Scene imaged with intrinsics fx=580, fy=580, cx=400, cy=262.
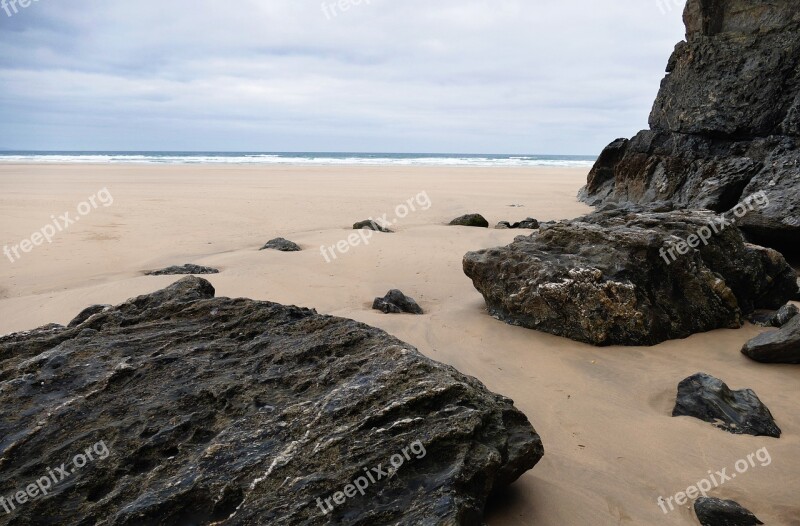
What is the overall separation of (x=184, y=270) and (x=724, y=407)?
21.1ft

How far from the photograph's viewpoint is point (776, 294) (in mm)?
5895

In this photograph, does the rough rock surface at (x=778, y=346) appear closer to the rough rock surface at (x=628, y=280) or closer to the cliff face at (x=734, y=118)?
the rough rock surface at (x=628, y=280)

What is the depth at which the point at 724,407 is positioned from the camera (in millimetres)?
3814

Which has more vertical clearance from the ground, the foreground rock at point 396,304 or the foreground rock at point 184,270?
the foreground rock at point 396,304

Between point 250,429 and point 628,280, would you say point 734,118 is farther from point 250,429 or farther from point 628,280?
point 250,429

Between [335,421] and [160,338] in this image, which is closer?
[335,421]

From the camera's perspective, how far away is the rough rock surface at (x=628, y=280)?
496 cm

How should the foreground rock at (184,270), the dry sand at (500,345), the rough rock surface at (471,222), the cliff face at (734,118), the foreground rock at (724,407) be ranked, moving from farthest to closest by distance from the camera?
the rough rock surface at (471,222)
the cliff face at (734,118)
the foreground rock at (184,270)
the foreground rock at (724,407)
the dry sand at (500,345)

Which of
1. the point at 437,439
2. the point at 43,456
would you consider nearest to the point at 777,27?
the point at 437,439

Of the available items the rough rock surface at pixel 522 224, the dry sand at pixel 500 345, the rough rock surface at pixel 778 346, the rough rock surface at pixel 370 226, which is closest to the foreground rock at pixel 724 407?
the dry sand at pixel 500 345

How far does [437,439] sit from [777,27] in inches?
394

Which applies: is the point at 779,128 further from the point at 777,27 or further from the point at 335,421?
the point at 335,421

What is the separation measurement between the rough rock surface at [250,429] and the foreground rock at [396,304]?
8.14 feet

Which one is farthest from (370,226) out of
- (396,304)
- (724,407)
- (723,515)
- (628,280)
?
(723,515)
